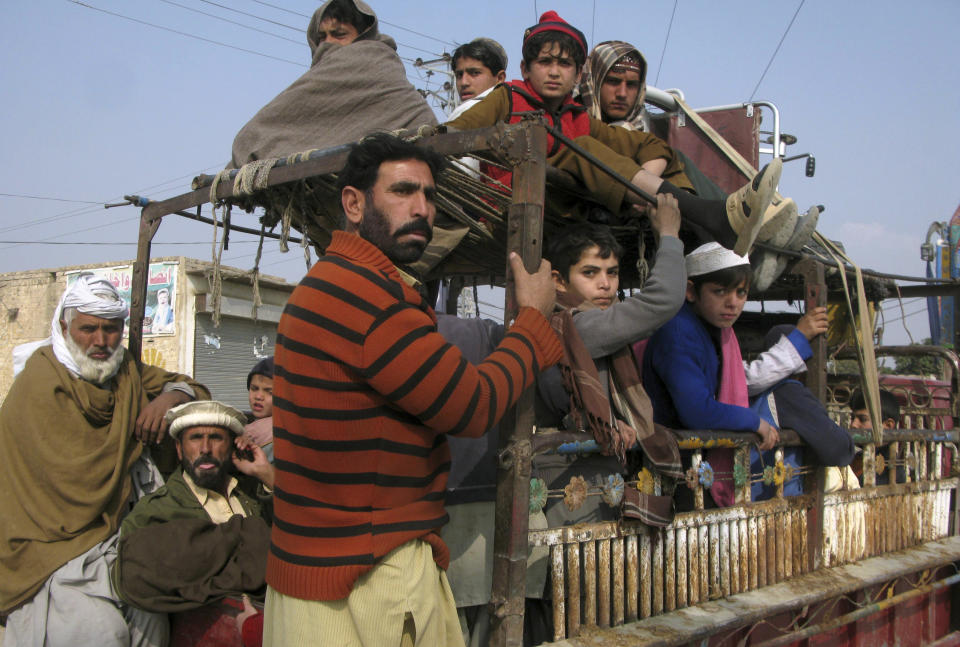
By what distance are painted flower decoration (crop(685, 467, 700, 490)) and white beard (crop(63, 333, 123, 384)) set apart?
249cm

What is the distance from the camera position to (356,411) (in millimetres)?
1712

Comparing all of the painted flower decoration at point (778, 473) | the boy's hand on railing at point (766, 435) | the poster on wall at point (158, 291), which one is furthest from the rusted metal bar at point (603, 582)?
the poster on wall at point (158, 291)

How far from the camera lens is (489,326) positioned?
268cm

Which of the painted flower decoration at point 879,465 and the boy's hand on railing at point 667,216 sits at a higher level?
the boy's hand on railing at point 667,216

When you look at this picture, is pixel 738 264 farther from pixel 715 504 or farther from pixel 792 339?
pixel 715 504

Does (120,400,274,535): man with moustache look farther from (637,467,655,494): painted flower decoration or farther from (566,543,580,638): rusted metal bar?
(637,467,655,494): painted flower decoration

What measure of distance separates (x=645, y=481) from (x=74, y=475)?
2.26 metres

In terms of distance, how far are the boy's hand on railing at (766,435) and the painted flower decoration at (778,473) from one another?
0.18 meters

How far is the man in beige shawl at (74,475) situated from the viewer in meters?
2.78

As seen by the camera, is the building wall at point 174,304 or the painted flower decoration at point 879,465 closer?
the painted flower decoration at point 879,465

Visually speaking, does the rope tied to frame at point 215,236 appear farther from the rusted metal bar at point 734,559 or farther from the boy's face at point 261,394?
the rusted metal bar at point 734,559

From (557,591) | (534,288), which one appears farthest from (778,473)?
(534,288)

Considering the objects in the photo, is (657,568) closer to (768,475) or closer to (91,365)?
(768,475)

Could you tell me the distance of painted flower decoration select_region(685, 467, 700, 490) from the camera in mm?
2777
